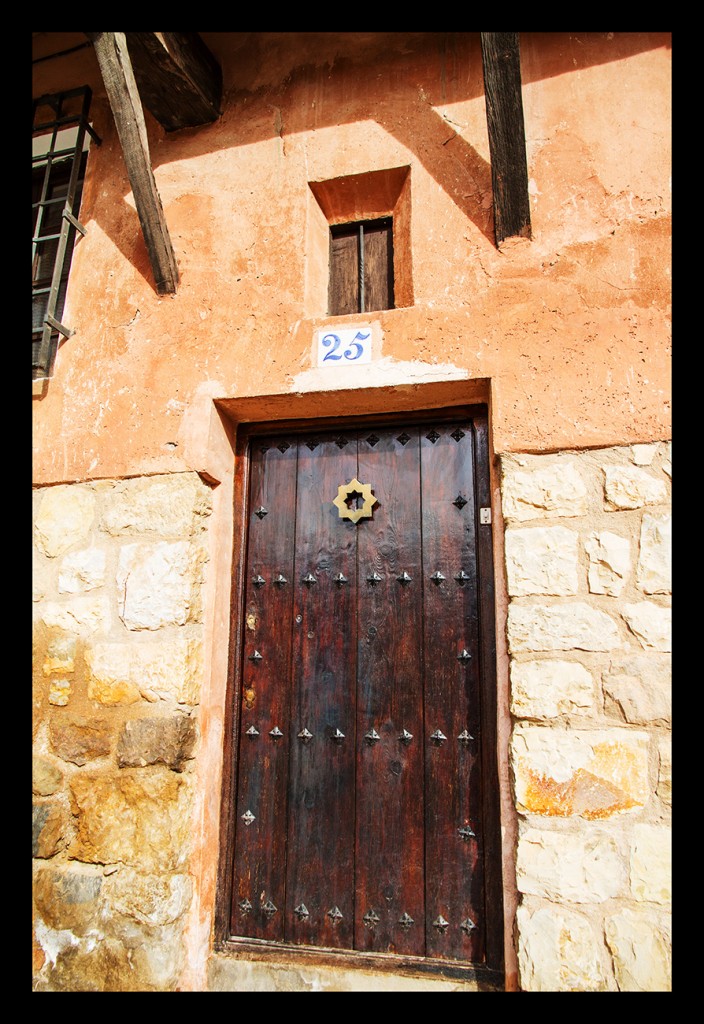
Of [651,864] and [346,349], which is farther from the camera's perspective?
[346,349]

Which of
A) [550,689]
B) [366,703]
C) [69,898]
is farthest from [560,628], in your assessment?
[69,898]

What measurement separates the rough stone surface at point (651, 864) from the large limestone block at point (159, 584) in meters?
1.43

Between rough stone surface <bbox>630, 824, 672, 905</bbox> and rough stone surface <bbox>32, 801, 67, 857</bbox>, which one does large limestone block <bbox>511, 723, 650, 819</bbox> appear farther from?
rough stone surface <bbox>32, 801, 67, 857</bbox>

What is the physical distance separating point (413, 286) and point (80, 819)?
202 centimetres

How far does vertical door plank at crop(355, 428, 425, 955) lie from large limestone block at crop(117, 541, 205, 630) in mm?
558

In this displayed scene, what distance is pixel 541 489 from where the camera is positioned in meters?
1.79

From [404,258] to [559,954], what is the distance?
2167 millimetres

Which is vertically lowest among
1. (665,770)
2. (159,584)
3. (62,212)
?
(665,770)

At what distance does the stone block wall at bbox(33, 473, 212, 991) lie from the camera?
5.89 feet

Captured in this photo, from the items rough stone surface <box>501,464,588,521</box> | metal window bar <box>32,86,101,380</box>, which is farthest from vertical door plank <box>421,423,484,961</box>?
metal window bar <box>32,86,101,380</box>

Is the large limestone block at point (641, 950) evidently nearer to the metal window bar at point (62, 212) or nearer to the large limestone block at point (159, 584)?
the large limestone block at point (159, 584)

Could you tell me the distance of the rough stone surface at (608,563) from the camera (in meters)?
1.70


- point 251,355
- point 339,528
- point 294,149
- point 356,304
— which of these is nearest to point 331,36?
point 294,149

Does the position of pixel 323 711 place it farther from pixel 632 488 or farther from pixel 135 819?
pixel 632 488
